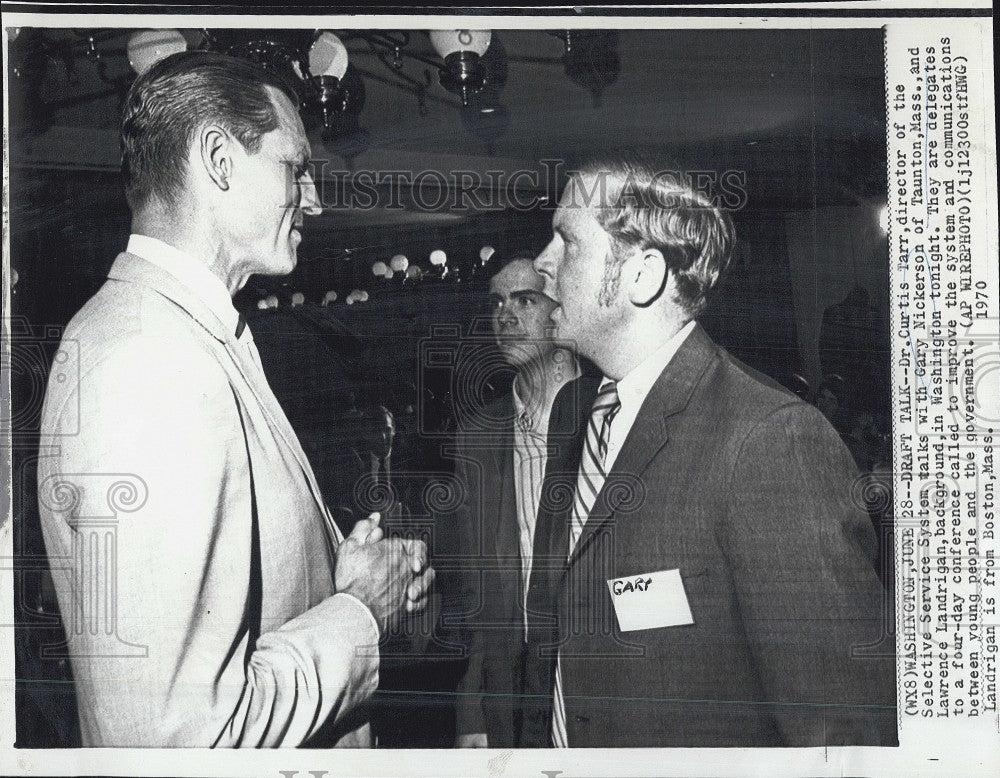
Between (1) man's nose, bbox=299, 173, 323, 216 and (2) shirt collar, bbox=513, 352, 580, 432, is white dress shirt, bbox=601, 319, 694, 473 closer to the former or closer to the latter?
(2) shirt collar, bbox=513, 352, 580, 432

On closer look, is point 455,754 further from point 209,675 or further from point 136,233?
point 136,233

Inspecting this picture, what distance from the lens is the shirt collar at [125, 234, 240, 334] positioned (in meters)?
1.50

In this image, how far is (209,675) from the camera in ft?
4.79

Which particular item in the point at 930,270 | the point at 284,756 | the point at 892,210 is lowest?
the point at 284,756

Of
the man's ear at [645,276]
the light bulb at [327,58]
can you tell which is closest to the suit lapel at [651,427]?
the man's ear at [645,276]

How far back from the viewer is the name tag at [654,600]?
4.87ft

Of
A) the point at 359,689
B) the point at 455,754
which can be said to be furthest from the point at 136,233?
the point at 455,754

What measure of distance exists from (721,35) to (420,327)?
0.80 meters

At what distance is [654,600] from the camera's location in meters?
1.48

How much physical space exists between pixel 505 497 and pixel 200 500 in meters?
0.55

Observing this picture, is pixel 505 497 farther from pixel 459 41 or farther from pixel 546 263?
pixel 459 41

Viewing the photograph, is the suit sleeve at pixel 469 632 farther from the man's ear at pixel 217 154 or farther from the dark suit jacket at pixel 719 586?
the man's ear at pixel 217 154

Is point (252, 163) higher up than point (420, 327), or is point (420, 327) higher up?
point (252, 163)

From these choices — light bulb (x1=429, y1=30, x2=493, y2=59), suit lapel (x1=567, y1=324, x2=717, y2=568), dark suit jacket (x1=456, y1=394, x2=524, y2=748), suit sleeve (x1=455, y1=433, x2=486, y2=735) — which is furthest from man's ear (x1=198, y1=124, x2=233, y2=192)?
suit lapel (x1=567, y1=324, x2=717, y2=568)
